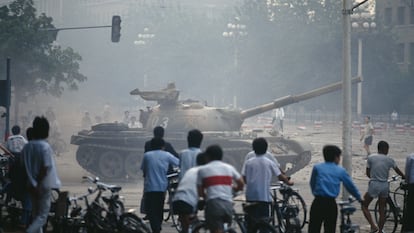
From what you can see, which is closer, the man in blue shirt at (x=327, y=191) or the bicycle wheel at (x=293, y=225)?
the man in blue shirt at (x=327, y=191)

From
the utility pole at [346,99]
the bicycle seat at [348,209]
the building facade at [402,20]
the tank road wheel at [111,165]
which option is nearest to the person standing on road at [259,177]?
the bicycle seat at [348,209]

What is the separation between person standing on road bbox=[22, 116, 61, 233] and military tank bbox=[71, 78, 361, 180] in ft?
46.3

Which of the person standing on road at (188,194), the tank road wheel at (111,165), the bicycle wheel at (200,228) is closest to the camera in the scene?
the person standing on road at (188,194)

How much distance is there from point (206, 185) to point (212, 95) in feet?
224

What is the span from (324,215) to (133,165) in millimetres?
15627

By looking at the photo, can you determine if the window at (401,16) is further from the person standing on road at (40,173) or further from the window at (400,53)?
the person standing on road at (40,173)

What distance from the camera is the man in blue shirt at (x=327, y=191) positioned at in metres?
11.8

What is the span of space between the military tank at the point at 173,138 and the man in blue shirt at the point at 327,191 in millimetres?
13566

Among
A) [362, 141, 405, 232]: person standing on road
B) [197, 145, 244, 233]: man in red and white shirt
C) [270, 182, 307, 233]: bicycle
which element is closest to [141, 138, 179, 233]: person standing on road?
[270, 182, 307, 233]: bicycle

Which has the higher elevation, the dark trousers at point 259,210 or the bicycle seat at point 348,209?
the bicycle seat at point 348,209

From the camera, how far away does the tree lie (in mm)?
38406

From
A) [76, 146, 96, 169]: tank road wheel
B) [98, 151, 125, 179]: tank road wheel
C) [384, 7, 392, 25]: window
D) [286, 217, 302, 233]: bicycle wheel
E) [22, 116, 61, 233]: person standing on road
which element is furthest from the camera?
[384, 7, 392, 25]: window

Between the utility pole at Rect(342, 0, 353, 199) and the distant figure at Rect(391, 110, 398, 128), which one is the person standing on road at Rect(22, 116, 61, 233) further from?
the distant figure at Rect(391, 110, 398, 128)

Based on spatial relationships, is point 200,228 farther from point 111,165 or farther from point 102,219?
point 111,165
